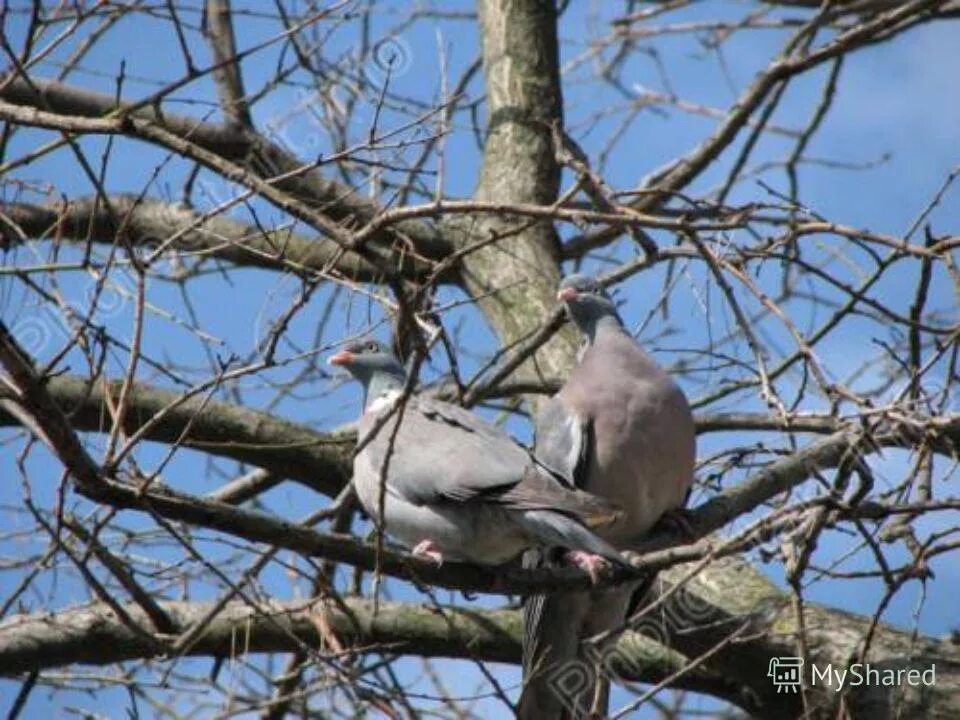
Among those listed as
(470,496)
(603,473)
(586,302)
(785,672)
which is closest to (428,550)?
(470,496)

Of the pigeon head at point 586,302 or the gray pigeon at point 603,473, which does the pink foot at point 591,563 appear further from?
the pigeon head at point 586,302

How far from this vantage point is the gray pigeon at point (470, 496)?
4.21 metres

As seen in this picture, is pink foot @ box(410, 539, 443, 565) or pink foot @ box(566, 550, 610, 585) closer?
pink foot @ box(566, 550, 610, 585)

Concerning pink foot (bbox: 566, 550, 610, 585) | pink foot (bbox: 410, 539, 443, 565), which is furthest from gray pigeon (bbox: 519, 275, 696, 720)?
pink foot (bbox: 566, 550, 610, 585)

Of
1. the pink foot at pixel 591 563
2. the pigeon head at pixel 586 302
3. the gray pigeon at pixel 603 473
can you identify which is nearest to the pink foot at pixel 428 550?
the pink foot at pixel 591 563

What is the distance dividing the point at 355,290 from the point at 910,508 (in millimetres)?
1491

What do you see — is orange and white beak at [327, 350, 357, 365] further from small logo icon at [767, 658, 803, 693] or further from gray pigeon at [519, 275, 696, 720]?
small logo icon at [767, 658, 803, 693]

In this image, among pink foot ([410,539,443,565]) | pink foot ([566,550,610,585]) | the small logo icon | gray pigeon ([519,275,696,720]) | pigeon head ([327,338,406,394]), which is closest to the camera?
pink foot ([566,550,610,585])

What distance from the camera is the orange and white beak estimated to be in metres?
5.62

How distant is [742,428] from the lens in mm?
5801

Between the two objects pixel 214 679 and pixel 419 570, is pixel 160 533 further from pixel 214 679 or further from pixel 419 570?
pixel 419 570

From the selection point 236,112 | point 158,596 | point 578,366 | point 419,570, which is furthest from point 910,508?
point 236,112

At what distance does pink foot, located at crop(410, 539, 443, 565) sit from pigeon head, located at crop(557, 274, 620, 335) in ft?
4.59

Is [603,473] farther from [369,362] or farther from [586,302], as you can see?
[369,362]
